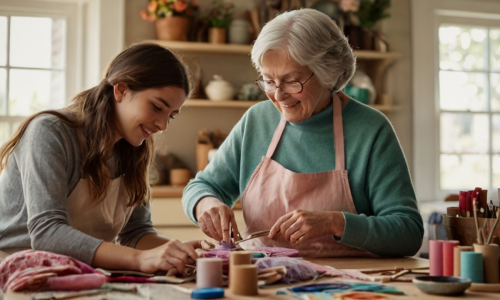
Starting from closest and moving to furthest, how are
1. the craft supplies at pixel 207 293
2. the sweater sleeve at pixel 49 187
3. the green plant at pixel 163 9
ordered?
1. the craft supplies at pixel 207 293
2. the sweater sleeve at pixel 49 187
3. the green plant at pixel 163 9

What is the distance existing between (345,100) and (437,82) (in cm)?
280

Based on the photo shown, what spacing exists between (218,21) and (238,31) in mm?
158

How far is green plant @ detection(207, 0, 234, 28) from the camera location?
3.83 metres

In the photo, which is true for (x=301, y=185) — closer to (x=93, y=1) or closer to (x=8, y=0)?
(x=93, y=1)

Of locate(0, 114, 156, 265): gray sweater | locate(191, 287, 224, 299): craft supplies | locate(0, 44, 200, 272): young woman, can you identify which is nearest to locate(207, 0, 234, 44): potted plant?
locate(0, 44, 200, 272): young woman

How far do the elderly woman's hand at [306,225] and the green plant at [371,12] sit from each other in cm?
293

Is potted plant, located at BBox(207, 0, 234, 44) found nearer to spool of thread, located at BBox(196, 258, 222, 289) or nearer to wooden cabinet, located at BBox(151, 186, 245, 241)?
wooden cabinet, located at BBox(151, 186, 245, 241)

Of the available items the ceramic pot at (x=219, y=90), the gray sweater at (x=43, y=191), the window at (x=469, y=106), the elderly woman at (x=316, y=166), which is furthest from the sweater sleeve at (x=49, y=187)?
the window at (x=469, y=106)

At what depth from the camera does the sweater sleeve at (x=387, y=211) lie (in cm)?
152

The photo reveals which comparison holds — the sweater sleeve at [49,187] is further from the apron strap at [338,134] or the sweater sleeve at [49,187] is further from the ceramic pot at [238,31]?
the ceramic pot at [238,31]

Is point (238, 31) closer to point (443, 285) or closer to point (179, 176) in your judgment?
point (179, 176)

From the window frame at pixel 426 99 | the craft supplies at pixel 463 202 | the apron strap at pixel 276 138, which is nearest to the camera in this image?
the craft supplies at pixel 463 202

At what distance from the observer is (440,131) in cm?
444

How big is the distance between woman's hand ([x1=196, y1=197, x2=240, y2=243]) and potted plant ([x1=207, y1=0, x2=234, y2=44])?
236 centimetres
